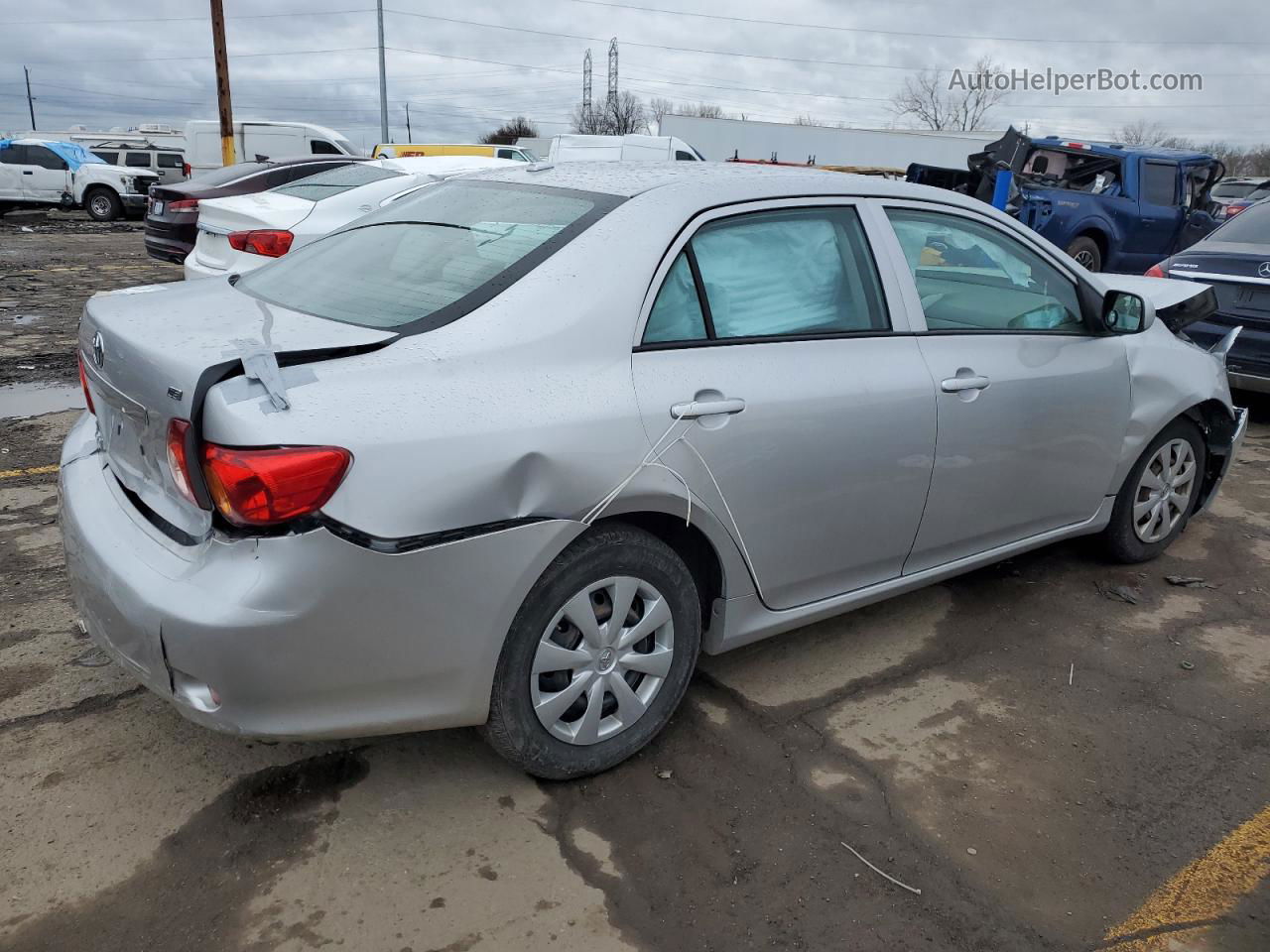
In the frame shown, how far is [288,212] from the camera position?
7.38 metres

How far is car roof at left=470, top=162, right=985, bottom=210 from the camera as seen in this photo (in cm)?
293

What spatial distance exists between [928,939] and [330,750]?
1.66 m

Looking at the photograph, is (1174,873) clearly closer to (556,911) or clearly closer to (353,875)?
(556,911)

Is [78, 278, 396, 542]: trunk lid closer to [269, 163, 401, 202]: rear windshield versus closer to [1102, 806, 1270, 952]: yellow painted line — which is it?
[1102, 806, 1270, 952]: yellow painted line

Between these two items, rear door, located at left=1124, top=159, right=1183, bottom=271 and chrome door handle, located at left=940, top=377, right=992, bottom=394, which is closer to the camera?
chrome door handle, located at left=940, top=377, right=992, bottom=394

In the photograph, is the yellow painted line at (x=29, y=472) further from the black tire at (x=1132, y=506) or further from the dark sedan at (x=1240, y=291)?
the dark sedan at (x=1240, y=291)

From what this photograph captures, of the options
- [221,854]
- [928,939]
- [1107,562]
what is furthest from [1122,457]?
[221,854]

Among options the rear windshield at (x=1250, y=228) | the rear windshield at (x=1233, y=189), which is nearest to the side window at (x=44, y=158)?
the rear windshield at (x=1250, y=228)

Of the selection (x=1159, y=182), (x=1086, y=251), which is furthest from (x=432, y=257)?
(x=1159, y=182)

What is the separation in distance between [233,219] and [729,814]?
6.21 m

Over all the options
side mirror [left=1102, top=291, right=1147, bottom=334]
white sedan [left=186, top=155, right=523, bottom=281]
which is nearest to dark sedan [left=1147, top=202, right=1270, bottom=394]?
side mirror [left=1102, top=291, right=1147, bottom=334]

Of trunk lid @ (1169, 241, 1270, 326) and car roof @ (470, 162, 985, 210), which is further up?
car roof @ (470, 162, 985, 210)

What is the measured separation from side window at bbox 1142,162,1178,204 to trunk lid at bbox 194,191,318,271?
A: 402 inches

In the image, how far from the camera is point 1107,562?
4.47 meters
